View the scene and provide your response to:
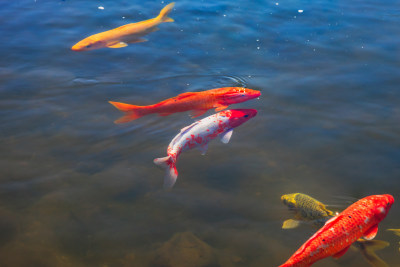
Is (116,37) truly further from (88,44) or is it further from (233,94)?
(233,94)

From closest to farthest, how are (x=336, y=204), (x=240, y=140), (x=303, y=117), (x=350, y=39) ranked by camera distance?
(x=336, y=204) < (x=240, y=140) < (x=303, y=117) < (x=350, y=39)

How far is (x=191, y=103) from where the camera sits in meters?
4.81

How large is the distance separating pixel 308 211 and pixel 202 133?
5.09 feet

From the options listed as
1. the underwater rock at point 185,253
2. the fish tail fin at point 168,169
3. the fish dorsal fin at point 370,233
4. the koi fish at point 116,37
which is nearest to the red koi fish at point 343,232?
the fish dorsal fin at point 370,233

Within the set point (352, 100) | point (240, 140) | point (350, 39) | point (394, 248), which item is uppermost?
point (350, 39)

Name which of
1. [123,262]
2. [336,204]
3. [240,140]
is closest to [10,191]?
[123,262]

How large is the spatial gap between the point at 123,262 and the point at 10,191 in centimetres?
172

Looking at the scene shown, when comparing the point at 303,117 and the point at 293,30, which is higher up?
the point at 293,30

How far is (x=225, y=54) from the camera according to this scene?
7.38 m

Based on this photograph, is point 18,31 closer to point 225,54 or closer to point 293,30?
point 225,54

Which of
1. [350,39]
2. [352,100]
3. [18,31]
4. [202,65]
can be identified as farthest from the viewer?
[18,31]

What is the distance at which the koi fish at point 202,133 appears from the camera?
3756 mm

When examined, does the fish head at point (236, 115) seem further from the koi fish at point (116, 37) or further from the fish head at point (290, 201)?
the koi fish at point (116, 37)

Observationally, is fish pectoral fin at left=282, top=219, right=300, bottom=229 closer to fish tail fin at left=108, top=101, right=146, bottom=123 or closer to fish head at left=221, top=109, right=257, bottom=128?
fish head at left=221, top=109, right=257, bottom=128
